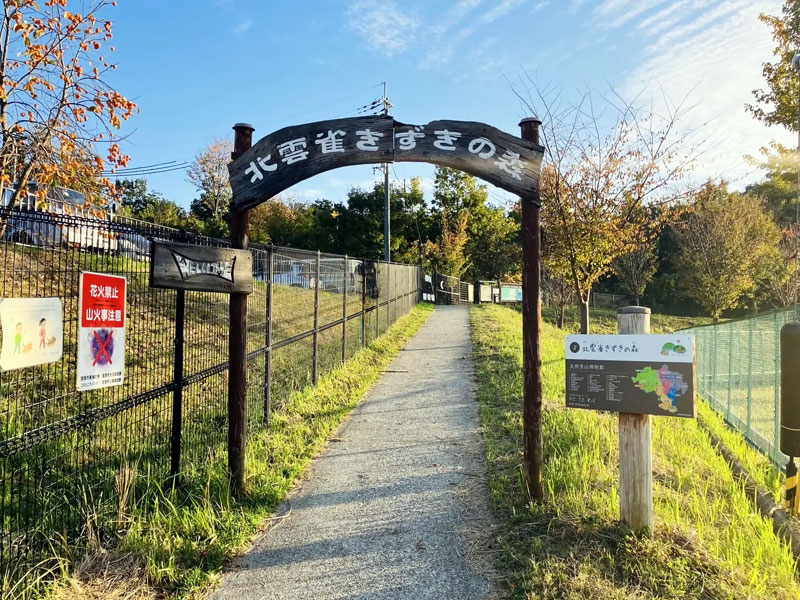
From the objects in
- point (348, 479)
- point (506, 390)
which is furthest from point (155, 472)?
point (506, 390)

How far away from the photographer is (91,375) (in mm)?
3303

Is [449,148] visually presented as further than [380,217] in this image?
No

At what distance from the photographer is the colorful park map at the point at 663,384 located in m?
3.36

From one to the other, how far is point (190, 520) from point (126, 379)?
4.86 feet

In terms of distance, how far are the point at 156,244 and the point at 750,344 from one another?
712 centimetres

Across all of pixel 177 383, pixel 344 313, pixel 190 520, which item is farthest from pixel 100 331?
pixel 344 313

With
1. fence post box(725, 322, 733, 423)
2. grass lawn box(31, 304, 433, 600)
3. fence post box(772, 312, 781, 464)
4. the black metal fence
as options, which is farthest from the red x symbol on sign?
fence post box(725, 322, 733, 423)

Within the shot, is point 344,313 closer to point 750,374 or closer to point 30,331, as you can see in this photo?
point 750,374

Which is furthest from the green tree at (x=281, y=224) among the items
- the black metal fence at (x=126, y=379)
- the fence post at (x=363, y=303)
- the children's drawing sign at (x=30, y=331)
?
the children's drawing sign at (x=30, y=331)

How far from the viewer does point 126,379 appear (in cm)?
452

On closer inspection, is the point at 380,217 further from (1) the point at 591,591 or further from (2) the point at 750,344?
(1) the point at 591,591

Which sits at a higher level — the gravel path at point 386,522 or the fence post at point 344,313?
the fence post at point 344,313

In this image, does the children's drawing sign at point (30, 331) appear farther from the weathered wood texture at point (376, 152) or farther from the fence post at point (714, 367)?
the fence post at point (714, 367)

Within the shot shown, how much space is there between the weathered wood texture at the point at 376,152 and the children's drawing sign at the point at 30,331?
1.92 metres
